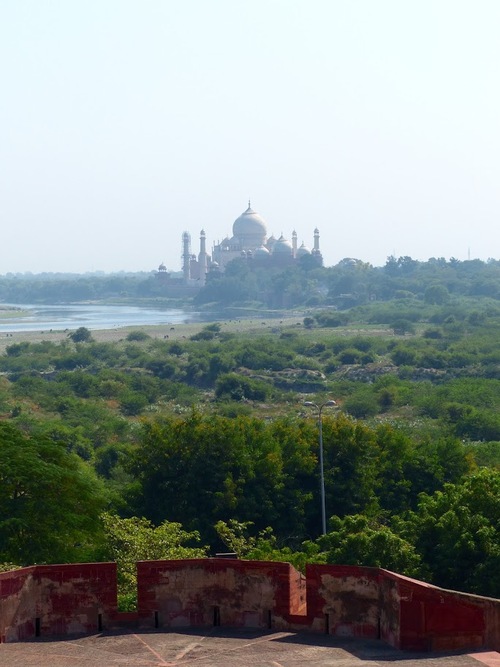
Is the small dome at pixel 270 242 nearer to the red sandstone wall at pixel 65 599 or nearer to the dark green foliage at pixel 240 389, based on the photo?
the dark green foliage at pixel 240 389

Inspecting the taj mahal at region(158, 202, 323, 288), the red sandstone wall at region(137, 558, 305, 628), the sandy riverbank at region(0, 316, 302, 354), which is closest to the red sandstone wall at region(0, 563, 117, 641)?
the red sandstone wall at region(137, 558, 305, 628)

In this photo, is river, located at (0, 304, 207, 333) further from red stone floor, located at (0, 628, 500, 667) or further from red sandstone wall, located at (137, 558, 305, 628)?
red stone floor, located at (0, 628, 500, 667)

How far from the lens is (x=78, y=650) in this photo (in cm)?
1157

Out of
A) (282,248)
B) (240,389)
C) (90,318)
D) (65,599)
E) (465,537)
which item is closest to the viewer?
(65,599)

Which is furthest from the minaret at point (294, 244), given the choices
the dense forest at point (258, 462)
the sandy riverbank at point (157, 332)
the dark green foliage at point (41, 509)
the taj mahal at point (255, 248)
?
the dark green foliage at point (41, 509)

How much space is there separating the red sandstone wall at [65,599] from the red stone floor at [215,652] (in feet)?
0.69

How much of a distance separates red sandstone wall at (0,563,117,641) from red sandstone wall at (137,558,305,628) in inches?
13.3

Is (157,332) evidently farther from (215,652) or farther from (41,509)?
(215,652)

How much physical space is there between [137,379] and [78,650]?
55.6 meters

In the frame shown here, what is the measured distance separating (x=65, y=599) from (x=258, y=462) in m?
16.8

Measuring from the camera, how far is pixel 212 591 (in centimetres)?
1234

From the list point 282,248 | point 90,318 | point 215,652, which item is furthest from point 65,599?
point 282,248

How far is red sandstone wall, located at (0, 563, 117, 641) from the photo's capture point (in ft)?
39.7

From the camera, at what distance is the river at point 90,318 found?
447ft
